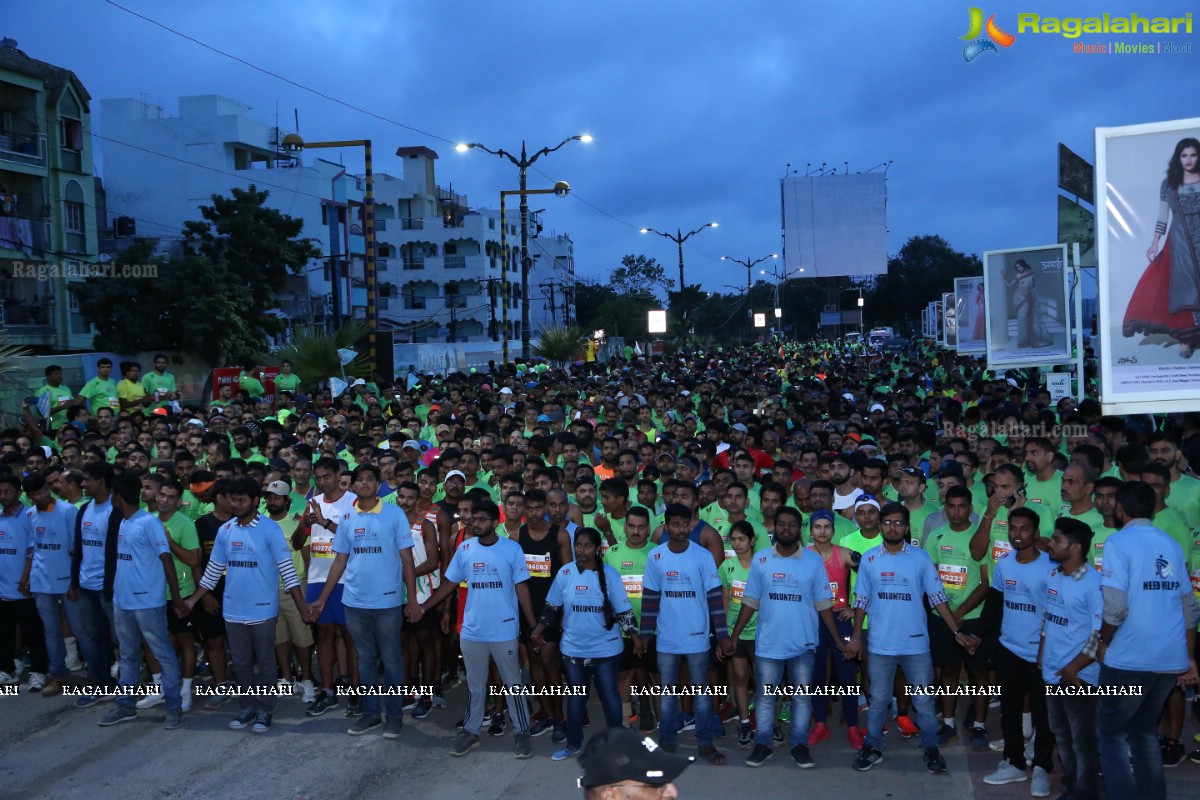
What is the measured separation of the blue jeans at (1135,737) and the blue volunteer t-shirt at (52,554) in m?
7.48

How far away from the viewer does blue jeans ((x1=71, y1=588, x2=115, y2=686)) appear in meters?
8.24

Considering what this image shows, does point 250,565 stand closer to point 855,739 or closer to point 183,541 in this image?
point 183,541

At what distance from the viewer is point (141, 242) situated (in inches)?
1109

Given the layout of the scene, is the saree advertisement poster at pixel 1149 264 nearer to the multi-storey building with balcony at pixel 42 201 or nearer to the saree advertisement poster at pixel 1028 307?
the saree advertisement poster at pixel 1028 307

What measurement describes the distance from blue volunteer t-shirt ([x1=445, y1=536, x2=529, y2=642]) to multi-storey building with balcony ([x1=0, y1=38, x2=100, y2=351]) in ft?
88.3

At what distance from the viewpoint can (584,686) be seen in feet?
23.4

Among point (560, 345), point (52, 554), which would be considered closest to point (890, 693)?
point (52, 554)

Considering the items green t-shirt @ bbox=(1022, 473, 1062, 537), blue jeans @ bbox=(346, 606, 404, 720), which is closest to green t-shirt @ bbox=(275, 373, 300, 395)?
blue jeans @ bbox=(346, 606, 404, 720)

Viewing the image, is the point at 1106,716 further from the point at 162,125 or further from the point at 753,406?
the point at 162,125

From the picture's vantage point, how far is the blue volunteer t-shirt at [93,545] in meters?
8.11

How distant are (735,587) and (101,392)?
1149 centimetres

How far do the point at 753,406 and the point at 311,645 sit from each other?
35.1ft

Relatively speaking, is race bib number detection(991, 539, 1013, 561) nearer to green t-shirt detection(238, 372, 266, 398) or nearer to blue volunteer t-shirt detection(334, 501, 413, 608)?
blue volunteer t-shirt detection(334, 501, 413, 608)

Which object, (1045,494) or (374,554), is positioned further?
(1045,494)
